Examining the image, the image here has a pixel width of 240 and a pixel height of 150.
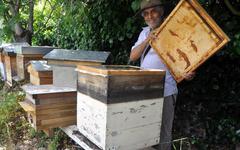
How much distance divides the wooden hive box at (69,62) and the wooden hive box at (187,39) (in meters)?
0.69

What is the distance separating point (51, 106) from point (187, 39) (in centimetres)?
134

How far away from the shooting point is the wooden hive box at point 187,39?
1.82 m

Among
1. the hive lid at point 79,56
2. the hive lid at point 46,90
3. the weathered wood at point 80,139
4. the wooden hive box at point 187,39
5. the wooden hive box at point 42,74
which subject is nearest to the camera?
the wooden hive box at point 187,39

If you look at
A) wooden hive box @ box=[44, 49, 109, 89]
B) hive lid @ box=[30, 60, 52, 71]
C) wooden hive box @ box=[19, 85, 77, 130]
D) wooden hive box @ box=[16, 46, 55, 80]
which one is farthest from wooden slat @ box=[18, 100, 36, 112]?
wooden hive box @ box=[16, 46, 55, 80]

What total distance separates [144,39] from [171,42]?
337 mm

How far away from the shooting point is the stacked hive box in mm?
2473

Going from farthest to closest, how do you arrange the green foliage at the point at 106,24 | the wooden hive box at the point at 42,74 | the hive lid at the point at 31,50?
the hive lid at the point at 31,50 → the green foliage at the point at 106,24 → the wooden hive box at the point at 42,74

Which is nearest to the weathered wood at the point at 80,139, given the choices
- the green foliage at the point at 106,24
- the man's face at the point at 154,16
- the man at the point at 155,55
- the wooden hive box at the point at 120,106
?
the wooden hive box at the point at 120,106

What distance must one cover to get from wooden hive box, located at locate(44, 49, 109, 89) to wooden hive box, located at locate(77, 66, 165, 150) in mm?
404

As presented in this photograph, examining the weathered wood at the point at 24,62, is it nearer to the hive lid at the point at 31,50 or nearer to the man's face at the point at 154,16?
the hive lid at the point at 31,50

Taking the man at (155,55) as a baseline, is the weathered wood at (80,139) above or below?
below

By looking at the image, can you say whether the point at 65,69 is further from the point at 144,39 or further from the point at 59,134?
the point at 59,134

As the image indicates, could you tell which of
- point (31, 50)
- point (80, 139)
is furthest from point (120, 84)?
point (31, 50)

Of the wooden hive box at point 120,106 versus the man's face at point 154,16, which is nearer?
the wooden hive box at point 120,106
